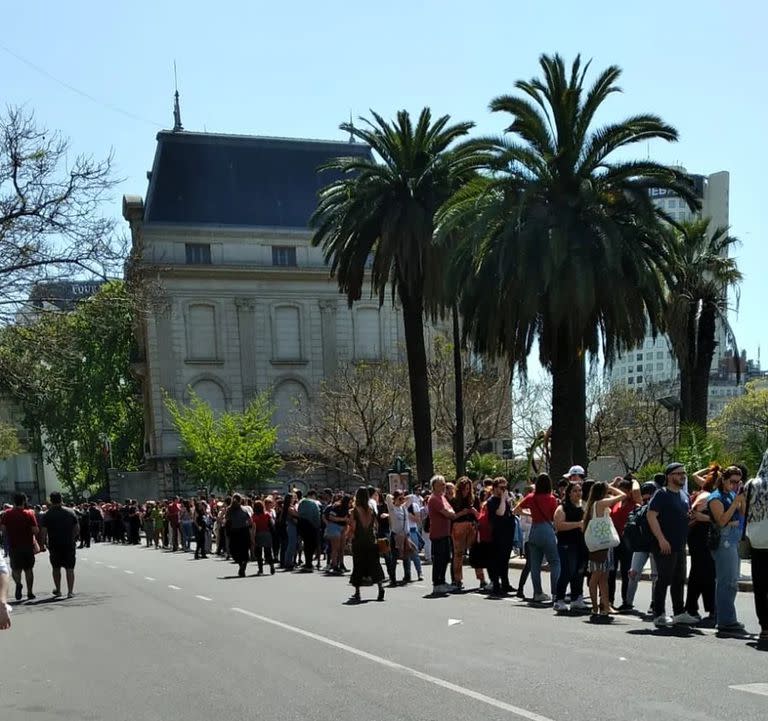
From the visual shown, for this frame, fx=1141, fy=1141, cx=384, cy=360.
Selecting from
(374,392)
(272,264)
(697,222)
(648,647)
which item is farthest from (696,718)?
(272,264)

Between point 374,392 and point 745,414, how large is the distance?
1154 inches

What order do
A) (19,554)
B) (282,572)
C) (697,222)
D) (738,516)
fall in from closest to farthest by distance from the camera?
(738,516)
(19,554)
(282,572)
(697,222)

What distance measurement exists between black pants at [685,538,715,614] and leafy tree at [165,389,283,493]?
45032mm

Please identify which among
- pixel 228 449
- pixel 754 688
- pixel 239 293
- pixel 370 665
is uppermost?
pixel 239 293

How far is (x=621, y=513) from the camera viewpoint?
568 inches

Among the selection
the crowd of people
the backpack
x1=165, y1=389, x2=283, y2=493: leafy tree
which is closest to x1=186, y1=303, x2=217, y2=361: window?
x1=165, y1=389, x2=283, y2=493: leafy tree

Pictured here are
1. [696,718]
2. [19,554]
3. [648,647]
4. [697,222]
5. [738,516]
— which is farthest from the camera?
[697,222]

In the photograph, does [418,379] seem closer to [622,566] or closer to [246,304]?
[622,566]

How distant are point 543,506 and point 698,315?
59.2ft

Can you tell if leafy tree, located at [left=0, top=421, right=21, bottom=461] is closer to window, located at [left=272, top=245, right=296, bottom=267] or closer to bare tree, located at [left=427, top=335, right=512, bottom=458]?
window, located at [left=272, top=245, right=296, bottom=267]

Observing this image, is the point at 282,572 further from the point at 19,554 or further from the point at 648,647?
the point at 648,647

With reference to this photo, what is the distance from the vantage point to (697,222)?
32844mm

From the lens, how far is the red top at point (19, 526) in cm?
1798

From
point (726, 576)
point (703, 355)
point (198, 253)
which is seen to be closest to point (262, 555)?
point (703, 355)
